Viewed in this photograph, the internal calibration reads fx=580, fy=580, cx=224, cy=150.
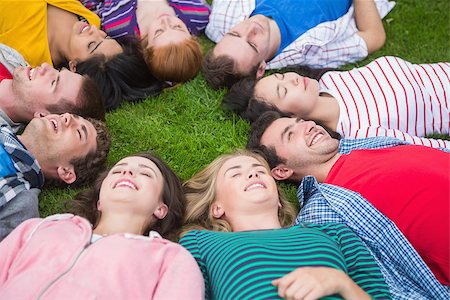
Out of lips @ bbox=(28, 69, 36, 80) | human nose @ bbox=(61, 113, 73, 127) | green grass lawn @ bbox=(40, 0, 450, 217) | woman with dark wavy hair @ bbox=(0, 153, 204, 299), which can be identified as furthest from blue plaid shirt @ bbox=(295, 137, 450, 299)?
lips @ bbox=(28, 69, 36, 80)

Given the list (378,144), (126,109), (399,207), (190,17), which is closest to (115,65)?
(126,109)

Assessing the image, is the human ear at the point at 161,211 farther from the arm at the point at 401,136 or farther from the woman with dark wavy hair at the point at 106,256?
the arm at the point at 401,136

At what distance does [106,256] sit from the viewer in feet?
9.66

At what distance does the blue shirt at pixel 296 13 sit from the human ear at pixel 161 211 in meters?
2.41

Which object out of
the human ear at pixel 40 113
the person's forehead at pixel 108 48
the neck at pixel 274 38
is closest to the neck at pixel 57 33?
the person's forehead at pixel 108 48

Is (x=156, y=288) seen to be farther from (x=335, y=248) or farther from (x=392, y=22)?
(x=392, y=22)

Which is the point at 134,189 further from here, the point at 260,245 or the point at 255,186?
the point at 260,245

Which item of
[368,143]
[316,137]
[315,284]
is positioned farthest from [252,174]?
[368,143]

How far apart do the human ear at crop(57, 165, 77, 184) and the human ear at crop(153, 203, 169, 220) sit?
0.84 m

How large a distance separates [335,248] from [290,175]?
1049 millimetres

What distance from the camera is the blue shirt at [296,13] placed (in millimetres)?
5488

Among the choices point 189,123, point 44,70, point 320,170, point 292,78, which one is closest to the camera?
point 320,170

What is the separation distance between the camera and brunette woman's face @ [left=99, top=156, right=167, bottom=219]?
3.32 metres

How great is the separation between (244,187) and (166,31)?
2.29 metres
